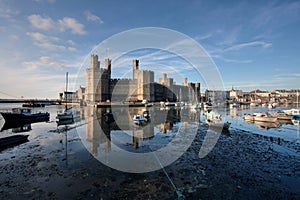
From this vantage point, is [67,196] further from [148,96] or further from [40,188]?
[148,96]

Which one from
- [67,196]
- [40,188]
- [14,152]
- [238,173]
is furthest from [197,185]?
[14,152]

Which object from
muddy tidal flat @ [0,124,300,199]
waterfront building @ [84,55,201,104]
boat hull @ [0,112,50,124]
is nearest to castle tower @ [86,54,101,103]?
waterfront building @ [84,55,201,104]

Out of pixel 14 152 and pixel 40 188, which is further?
pixel 14 152

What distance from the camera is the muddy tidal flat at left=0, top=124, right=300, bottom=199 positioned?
6.41 metres

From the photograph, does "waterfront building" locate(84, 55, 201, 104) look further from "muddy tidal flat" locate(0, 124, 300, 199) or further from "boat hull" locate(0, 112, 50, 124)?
"muddy tidal flat" locate(0, 124, 300, 199)

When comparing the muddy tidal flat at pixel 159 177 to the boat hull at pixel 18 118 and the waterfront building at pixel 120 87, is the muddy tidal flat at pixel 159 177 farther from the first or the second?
the waterfront building at pixel 120 87

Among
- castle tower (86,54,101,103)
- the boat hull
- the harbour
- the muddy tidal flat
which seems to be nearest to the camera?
the muddy tidal flat

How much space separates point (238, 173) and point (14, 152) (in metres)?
14.5

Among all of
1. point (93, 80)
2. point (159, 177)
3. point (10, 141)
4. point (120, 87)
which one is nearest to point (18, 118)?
point (10, 141)

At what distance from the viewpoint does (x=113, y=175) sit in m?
7.94

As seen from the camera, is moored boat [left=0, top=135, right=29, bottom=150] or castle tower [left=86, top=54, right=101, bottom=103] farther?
castle tower [left=86, top=54, right=101, bottom=103]

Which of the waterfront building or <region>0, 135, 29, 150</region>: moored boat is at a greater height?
the waterfront building

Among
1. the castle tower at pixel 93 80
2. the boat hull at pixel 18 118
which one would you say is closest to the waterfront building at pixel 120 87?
the castle tower at pixel 93 80

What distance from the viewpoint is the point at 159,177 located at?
7.75m
